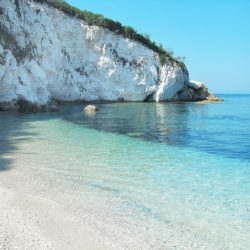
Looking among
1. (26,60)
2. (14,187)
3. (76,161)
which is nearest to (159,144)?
(76,161)

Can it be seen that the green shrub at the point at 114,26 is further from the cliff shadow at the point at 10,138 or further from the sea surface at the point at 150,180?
the sea surface at the point at 150,180

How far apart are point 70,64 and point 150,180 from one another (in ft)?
153

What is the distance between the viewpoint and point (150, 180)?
11.0 m

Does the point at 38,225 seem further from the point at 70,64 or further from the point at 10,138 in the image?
the point at 70,64

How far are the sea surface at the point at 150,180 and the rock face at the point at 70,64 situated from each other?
1473 centimetres

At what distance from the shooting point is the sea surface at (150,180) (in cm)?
730

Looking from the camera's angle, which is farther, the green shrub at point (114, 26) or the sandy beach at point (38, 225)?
the green shrub at point (114, 26)

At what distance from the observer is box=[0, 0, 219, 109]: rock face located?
35.8 meters

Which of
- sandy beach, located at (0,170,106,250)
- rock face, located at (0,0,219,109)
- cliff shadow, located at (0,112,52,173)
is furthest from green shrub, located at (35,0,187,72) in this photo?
sandy beach, located at (0,170,106,250)

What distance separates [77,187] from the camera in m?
10.1

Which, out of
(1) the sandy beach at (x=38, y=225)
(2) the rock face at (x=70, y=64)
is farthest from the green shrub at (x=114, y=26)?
(1) the sandy beach at (x=38, y=225)

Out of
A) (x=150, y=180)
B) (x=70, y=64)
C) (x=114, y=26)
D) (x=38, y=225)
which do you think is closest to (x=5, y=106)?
(x=150, y=180)

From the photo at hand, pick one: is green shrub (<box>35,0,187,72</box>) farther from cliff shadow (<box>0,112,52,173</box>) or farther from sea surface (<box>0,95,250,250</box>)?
sea surface (<box>0,95,250,250</box>)

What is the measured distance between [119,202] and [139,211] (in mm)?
705
